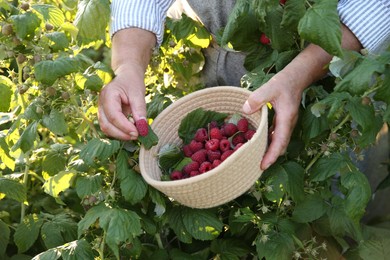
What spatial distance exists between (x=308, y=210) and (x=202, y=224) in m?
0.25

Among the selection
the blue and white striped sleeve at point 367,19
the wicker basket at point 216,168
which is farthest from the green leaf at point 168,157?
the blue and white striped sleeve at point 367,19

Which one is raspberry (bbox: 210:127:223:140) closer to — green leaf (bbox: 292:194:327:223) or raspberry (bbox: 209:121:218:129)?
raspberry (bbox: 209:121:218:129)

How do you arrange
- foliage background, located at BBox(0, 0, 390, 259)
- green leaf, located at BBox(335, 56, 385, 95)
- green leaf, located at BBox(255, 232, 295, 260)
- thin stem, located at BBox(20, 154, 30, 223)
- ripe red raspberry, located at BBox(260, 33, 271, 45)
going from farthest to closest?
1. thin stem, located at BBox(20, 154, 30, 223)
2. ripe red raspberry, located at BBox(260, 33, 271, 45)
3. green leaf, located at BBox(255, 232, 295, 260)
4. foliage background, located at BBox(0, 0, 390, 259)
5. green leaf, located at BBox(335, 56, 385, 95)

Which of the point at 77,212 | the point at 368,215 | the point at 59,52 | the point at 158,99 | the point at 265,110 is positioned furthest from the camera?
the point at 368,215

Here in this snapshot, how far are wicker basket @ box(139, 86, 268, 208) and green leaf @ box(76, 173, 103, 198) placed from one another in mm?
104

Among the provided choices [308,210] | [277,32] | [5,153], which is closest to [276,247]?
[308,210]

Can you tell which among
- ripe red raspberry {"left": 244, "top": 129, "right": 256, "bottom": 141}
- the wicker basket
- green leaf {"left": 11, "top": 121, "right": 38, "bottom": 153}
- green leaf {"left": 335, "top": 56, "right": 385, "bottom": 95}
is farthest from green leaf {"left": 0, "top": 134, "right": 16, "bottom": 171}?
green leaf {"left": 335, "top": 56, "right": 385, "bottom": 95}

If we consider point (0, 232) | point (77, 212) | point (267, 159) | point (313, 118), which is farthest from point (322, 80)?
point (0, 232)

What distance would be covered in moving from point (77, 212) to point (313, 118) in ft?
2.54

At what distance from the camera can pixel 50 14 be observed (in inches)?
66.4

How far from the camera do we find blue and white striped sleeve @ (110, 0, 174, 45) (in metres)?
1.79

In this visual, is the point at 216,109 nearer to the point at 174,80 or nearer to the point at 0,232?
the point at 174,80

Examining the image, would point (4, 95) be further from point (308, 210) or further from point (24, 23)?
point (308, 210)

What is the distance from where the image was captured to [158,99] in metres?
1.82
